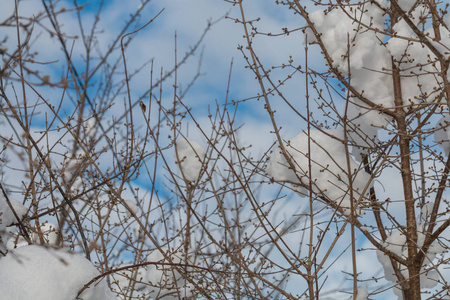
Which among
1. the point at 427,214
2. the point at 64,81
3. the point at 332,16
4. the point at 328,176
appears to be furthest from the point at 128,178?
the point at 427,214

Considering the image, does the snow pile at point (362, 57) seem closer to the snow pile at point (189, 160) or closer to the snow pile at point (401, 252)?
the snow pile at point (401, 252)

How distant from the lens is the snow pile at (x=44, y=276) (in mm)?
2318

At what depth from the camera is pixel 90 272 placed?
8.27 feet

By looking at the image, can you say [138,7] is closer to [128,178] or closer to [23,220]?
[128,178]

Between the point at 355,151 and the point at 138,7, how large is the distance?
3.48m

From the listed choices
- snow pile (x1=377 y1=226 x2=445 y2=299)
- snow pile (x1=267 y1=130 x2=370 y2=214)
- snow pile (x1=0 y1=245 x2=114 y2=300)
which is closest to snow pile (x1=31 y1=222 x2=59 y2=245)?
snow pile (x1=0 y1=245 x2=114 y2=300)

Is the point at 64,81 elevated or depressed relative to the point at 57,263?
elevated

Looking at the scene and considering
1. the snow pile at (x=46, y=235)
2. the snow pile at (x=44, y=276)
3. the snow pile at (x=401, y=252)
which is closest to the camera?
the snow pile at (x=44, y=276)

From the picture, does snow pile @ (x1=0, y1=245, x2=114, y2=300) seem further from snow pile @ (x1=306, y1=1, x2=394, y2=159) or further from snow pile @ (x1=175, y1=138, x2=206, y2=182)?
snow pile @ (x1=306, y1=1, x2=394, y2=159)

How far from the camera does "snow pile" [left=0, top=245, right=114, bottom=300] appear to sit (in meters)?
2.32

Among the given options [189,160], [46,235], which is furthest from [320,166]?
[46,235]

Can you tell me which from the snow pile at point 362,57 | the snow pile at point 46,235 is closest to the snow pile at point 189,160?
the snow pile at point 46,235

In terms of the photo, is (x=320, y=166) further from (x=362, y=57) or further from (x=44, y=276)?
Answer: (x=44, y=276)

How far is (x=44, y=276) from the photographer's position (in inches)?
93.6
